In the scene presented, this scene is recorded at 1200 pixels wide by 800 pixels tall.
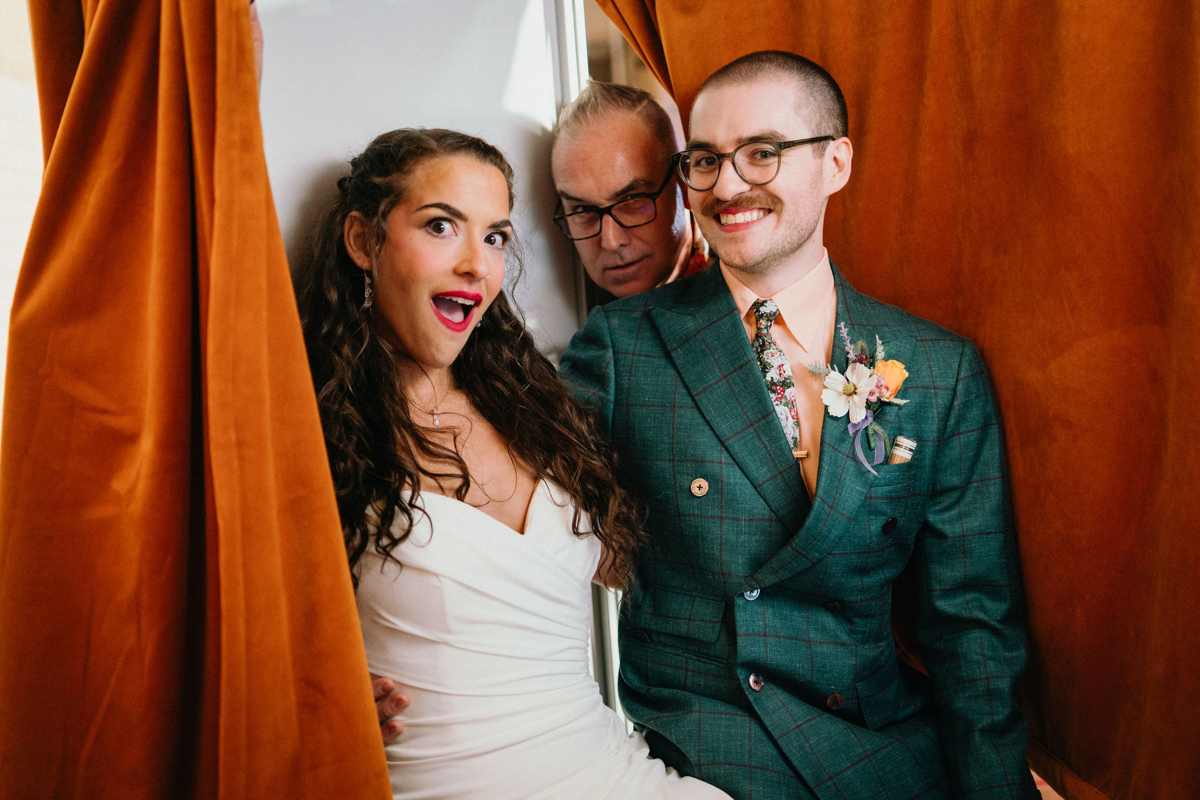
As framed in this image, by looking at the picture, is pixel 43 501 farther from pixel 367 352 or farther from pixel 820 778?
pixel 820 778

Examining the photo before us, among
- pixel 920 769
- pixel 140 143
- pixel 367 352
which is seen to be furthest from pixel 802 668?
pixel 140 143

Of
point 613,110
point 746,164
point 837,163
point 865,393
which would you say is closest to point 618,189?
point 613,110

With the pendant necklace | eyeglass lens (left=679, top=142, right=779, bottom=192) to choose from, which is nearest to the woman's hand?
the pendant necklace

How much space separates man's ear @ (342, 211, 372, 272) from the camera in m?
1.27

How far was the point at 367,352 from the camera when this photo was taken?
4.16 ft

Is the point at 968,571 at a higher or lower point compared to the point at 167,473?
lower

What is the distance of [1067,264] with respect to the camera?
4.44ft

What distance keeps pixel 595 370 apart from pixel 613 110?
61 centimetres

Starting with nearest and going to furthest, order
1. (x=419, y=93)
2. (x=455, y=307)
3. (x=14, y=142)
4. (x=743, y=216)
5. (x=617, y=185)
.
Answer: (x=14, y=142) → (x=455, y=307) → (x=743, y=216) → (x=419, y=93) → (x=617, y=185)

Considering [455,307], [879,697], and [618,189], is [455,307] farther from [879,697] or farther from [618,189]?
[879,697]

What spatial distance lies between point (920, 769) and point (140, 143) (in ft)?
5.13

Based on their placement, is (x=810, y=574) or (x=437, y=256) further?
(x=810, y=574)

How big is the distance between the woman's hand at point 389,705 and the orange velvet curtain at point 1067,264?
1.16m

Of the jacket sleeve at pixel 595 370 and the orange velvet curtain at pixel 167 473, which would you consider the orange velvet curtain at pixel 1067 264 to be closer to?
the jacket sleeve at pixel 595 370
